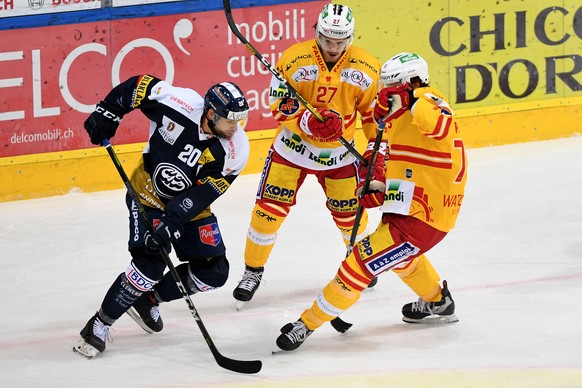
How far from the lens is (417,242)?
535 cm

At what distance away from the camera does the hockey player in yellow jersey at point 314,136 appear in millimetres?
6094

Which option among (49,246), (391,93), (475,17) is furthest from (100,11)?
(391,93)

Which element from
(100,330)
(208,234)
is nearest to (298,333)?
(208,234)

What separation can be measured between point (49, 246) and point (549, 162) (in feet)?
10.7

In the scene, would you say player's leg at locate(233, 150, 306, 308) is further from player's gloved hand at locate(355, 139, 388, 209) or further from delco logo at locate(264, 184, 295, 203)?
player's gloved hand at locate(355, 139, 388, 209)

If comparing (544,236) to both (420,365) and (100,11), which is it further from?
(100,11)

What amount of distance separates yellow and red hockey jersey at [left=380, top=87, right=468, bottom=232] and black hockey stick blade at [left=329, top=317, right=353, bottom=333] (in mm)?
606

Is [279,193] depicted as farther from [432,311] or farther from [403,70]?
[403,70]

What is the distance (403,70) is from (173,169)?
1038 mm

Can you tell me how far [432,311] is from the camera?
227 inches

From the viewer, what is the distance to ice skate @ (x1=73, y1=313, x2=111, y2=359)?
5402mm

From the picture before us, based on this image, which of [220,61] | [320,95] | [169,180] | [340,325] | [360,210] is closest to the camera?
[169,180]

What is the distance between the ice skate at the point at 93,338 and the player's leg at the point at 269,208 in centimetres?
91

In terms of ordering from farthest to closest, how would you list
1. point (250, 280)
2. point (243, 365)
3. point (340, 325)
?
1. point (250, 280)
2. point (340, 325)
3. point (243, 365)
